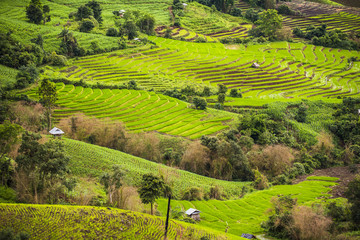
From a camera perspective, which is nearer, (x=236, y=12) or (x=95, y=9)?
(x=95, y=9)

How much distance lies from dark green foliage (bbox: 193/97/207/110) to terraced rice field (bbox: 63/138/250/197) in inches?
802

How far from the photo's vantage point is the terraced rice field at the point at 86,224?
2825 centimetres

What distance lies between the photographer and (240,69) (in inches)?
3612

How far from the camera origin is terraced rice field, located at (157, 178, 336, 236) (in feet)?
130

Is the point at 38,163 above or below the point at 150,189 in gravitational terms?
above

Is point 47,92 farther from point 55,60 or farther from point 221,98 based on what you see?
point 221,98

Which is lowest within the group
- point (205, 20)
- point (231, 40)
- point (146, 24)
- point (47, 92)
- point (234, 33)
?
point (47, 92)

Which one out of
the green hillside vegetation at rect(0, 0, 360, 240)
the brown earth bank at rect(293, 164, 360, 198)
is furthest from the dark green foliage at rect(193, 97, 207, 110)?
the brown earth bank at rect(293, 164, 360, 198)

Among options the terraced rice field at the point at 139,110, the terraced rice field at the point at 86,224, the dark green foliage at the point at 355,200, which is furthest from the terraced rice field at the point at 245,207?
the terraced rice field at the point at 139,110

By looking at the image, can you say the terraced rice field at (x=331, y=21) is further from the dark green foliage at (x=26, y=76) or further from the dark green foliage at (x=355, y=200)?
the dark green foliage at (x=355, y=200)

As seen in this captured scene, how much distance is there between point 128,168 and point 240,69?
180 feet

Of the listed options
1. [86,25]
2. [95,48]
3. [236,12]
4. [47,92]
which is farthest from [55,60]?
[236,12]

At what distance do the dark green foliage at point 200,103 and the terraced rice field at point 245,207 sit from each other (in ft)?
73.2

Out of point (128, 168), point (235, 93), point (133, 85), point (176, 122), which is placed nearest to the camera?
point (128, 168)
